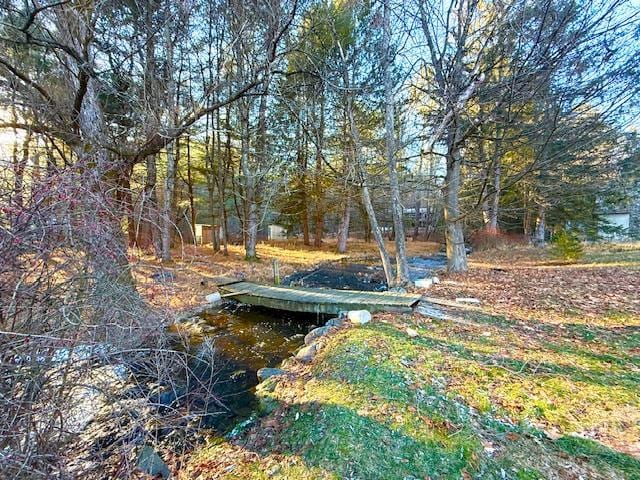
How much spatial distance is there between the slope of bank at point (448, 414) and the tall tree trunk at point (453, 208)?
4.58 meters

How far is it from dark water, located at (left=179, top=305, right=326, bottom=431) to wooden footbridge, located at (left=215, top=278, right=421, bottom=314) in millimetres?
324

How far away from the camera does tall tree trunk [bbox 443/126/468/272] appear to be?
24.1ft

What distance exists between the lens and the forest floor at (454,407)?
193 centimetres

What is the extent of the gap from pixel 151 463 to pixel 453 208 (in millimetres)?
7416

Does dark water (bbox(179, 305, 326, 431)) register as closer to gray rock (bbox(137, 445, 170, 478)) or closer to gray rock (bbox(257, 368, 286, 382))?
gray rock (bbox(257, 368, 286, 382))

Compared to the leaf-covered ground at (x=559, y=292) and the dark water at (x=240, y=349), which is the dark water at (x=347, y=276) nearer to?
the leaf-covered ground at (x=559, y=292)

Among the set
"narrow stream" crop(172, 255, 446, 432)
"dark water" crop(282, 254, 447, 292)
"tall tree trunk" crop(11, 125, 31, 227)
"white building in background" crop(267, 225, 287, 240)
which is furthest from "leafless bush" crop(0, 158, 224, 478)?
"white building in background" crop(267, 225, 287, 240)

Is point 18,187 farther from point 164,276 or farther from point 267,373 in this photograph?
point 267,373

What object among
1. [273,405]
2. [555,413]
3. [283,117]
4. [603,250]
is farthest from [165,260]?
[603,250]

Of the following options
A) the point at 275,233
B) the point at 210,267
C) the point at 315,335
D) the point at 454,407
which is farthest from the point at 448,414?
the point at 275,233

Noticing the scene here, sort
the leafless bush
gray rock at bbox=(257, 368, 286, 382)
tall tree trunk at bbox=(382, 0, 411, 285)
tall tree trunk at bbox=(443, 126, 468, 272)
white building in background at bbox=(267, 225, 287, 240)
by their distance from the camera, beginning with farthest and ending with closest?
1. white building in background at bbox=(267, 225, 287, 240)
2. tall tree trunk at bbox=(443, 126, 468, 272)
3. tall tree trunk at bbox=(382, 0, 411, 285)
4. gray rock at bbox=(257, 368, 286, 382)
5. the leafless bush

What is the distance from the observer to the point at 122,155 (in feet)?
15.2

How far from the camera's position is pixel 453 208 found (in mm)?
7555

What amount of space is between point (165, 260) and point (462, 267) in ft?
29.8
